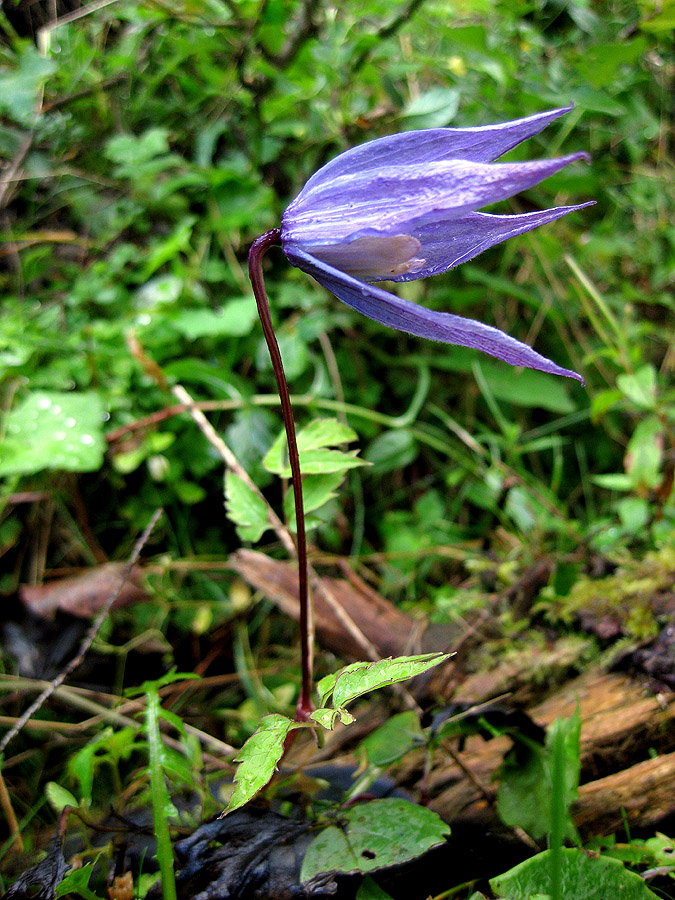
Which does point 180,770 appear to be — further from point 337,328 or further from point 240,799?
point 337,328

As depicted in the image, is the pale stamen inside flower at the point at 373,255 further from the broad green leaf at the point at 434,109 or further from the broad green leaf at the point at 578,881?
the broad green leaf at the point at 434,109

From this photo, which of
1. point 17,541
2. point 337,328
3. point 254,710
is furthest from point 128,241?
point 254,710

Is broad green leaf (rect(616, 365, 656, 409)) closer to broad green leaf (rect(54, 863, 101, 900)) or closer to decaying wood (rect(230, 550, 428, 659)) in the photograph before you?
decaying wood (rect(230, 550, 428, 659))

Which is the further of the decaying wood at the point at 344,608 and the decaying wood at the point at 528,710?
the decaying wood at the point at 344,608

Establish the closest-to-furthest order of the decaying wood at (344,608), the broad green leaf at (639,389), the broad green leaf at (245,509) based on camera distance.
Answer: the broad green leaf at (245,509) → the decaying wood at (344,608) → the broad green leaf at (639,389)

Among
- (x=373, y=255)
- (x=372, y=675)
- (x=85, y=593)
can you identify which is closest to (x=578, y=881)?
(x=372, y=675)

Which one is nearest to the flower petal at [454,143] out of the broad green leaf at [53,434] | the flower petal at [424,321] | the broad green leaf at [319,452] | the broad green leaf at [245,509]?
the flower petal at [424,321]

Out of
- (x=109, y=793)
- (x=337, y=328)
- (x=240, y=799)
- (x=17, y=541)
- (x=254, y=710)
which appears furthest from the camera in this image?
(x=337, y=328)
